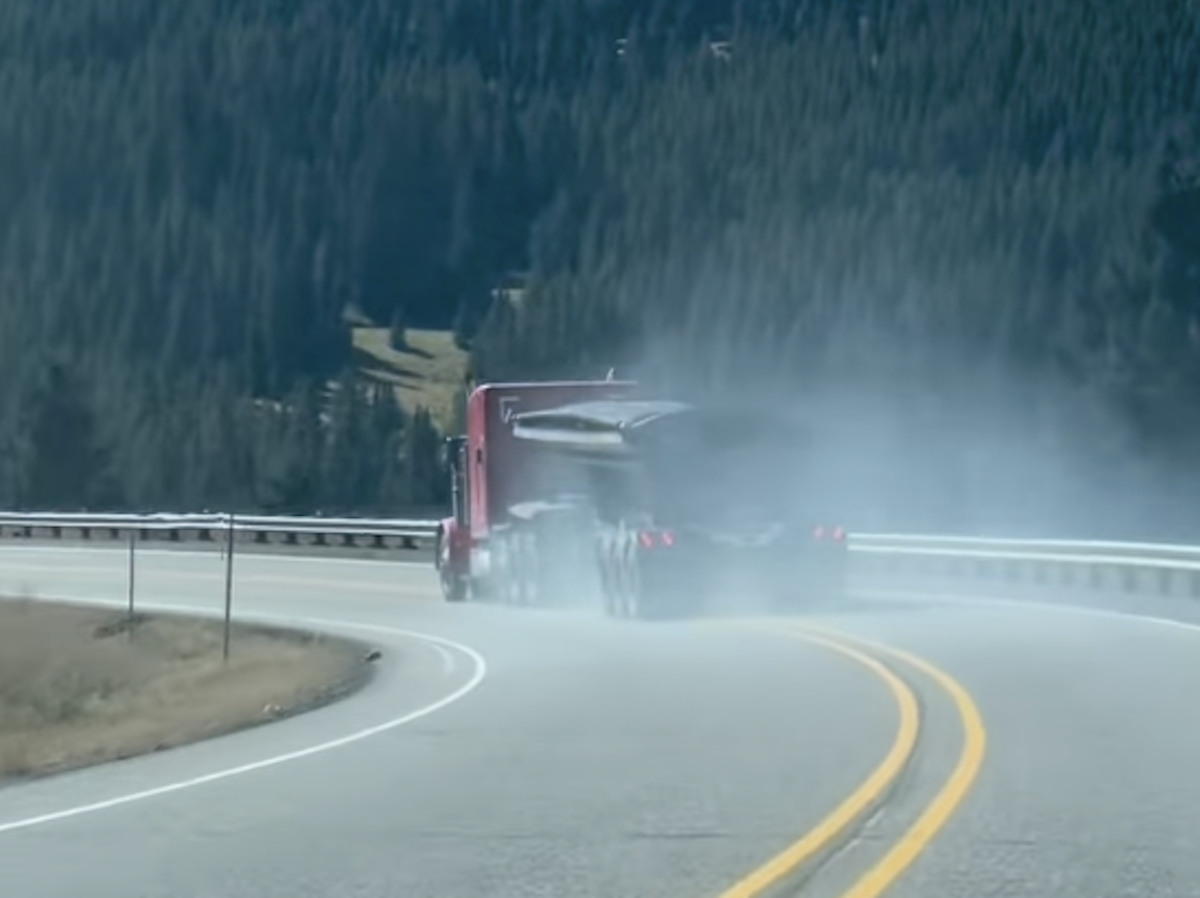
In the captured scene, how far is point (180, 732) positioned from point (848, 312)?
99.5 metres

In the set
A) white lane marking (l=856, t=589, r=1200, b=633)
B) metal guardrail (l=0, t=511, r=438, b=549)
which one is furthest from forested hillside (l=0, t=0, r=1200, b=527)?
white lane marking (l=856, t=589, r=1200, b=633)

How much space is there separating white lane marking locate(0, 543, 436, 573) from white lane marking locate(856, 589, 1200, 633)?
1377cm

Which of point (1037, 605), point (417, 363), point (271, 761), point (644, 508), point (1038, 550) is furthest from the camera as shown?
point (417, 363)

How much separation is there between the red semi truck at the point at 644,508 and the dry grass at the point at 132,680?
12.4ft

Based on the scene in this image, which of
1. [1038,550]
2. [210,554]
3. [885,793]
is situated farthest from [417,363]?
[885,793]

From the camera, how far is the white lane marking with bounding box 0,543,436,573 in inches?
2095

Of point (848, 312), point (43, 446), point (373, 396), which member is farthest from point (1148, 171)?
point (43, 446)

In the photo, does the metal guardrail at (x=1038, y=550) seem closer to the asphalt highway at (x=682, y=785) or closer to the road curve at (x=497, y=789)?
the asphalt highway at (x=682, y=785)

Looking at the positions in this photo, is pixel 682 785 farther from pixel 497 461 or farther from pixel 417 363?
pixel 417 363

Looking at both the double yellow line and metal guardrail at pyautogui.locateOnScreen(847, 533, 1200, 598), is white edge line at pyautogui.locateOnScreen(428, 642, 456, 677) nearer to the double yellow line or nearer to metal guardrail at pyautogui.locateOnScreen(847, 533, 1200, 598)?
the double yellow line

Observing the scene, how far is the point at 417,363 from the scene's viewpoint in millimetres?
161375

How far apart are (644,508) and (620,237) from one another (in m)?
119

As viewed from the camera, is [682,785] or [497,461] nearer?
[682,785]

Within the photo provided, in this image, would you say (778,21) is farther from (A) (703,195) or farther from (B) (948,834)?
(B) (948,834)
